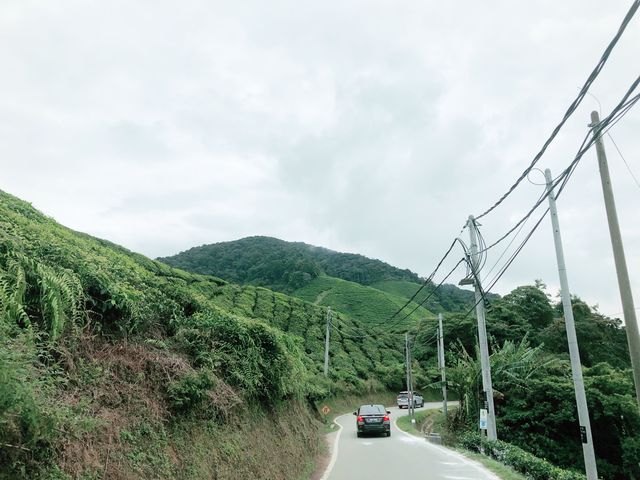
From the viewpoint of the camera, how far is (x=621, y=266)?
8.33m

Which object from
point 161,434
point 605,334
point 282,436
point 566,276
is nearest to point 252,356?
point 282,436

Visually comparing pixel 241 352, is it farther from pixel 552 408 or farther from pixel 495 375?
pixel 552 408

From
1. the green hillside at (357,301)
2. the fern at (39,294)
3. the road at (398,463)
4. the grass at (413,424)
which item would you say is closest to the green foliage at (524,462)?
the road at (398,463)

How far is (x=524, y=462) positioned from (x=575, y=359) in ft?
13.4

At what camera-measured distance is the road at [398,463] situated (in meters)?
11.7

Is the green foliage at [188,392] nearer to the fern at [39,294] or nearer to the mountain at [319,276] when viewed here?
the fern at [39,294]

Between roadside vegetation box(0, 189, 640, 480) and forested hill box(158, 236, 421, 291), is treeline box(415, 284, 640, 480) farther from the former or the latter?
forested hill box(158, 236, 421, 291)

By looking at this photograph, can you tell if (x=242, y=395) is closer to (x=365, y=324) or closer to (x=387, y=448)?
(x=387, y=448)

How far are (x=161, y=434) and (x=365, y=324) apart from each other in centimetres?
6825

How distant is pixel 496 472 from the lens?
39.4ft

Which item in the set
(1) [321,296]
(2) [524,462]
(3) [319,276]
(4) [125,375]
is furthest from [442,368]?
(3) [319,276]

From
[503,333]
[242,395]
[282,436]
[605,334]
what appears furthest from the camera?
[503,333]

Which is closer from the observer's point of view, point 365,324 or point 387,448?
point 387,448

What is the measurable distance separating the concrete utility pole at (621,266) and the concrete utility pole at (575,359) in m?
1.08
